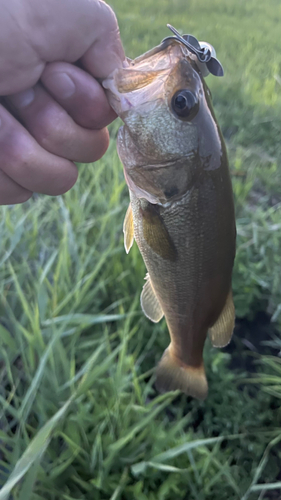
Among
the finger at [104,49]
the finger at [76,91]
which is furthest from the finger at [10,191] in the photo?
the finger at [104,49]

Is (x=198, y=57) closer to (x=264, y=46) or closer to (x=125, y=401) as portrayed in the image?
(x=125, y=401)

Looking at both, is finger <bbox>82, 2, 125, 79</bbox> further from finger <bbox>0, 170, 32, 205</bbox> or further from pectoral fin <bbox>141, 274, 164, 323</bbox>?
pectoral fin <bbox>141, 274, 164, 323</bbox>

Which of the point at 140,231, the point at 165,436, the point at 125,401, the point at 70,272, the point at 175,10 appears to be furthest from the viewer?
the point at 175,10

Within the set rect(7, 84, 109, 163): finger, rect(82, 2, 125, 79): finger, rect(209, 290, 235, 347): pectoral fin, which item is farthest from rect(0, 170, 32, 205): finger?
rect(209, 290, 235, 347): pectoral fin

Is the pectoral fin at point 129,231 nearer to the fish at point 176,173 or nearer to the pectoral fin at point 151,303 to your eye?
the fish at point 176,173

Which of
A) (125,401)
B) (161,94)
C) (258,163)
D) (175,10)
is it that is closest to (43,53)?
(161,94)

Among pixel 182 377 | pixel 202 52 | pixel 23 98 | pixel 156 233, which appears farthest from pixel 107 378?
pixel 202 52
